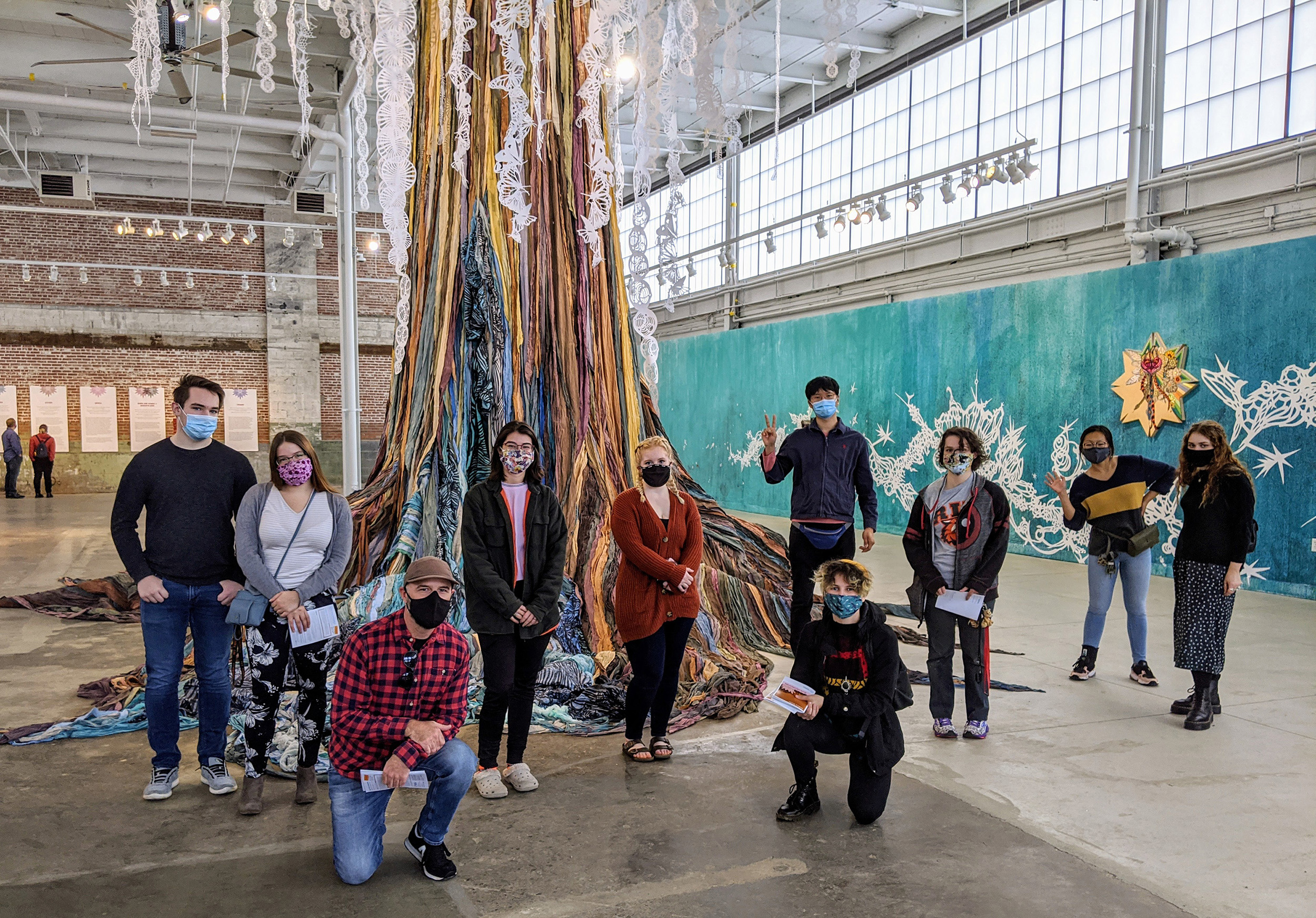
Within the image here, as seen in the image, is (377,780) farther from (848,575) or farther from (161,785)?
(848,575)

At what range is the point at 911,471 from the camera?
10.7 metres

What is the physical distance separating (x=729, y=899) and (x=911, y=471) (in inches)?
338

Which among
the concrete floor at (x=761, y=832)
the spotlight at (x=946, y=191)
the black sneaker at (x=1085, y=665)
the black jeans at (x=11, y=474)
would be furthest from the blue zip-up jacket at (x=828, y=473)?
the black jeans at (x=11, y=474)

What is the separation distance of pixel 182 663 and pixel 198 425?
74cm

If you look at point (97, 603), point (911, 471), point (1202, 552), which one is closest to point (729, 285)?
point (911, 471)

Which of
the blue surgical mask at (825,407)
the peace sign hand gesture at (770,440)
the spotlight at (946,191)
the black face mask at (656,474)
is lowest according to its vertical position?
the black face mask at (656,474)

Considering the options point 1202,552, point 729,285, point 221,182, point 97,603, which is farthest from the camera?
point 221,182

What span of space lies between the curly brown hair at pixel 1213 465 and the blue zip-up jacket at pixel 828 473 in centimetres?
126

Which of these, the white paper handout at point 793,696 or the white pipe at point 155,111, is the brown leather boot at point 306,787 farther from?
the white pipe at point 155,111

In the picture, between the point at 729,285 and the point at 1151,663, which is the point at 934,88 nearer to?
the point at 729,285

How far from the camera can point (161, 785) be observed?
3.26 meters

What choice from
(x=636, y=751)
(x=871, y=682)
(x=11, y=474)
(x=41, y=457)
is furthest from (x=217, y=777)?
(x=11, y=474)

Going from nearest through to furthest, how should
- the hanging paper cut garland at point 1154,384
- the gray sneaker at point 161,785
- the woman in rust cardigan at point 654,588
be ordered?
the gray sneaker at point 161,785 < the woman in rust cardigan at point 654,588 < the hanging paper cut garland at point 1154,384

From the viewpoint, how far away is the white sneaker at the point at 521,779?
3.34 meters
